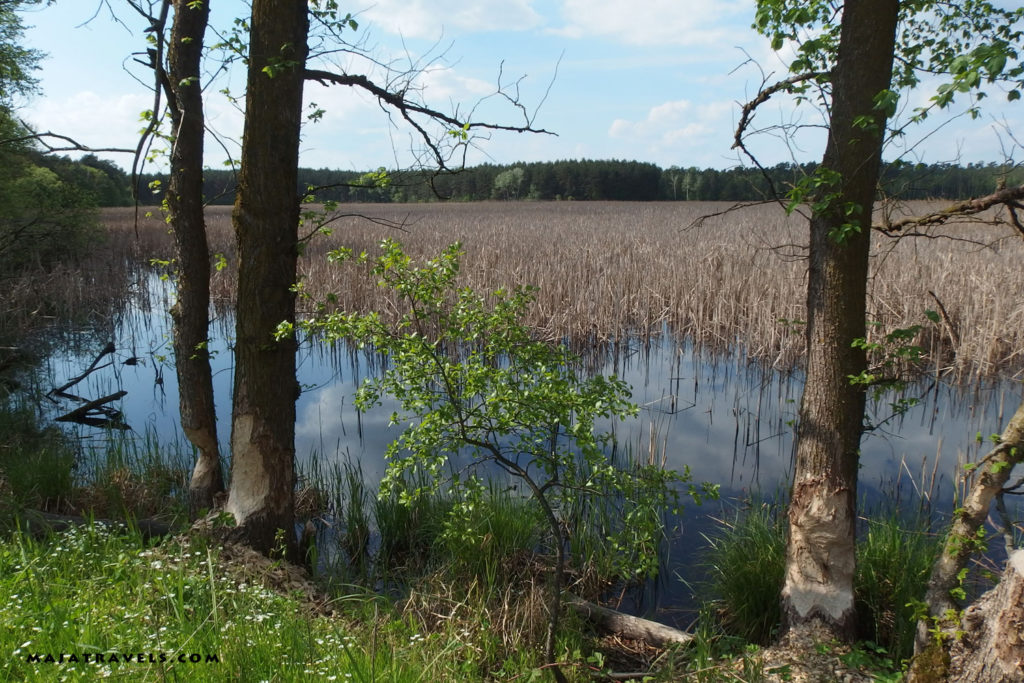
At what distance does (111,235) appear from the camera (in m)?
20.7

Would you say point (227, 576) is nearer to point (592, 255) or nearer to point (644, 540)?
point (644, 540)

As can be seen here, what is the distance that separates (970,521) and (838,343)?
0.93m

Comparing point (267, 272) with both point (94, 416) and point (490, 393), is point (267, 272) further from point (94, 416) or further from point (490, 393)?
point (94, 416)

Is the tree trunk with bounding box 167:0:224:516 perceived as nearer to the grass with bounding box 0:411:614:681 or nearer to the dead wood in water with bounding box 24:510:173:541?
the dead wood in water with bounding box 24:510:173:541

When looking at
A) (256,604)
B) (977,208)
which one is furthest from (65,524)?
(977,208)

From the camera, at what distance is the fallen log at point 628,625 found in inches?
149

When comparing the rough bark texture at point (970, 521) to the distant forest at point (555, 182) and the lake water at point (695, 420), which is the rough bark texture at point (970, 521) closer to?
the distant forest at point (555, 182)

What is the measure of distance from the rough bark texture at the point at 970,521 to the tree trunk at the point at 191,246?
4.30 m

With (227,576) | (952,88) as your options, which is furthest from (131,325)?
(952,88)

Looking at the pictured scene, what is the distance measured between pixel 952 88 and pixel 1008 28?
5.22 ft

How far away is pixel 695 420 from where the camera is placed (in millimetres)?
7707

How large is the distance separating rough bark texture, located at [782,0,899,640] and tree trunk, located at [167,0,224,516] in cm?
370

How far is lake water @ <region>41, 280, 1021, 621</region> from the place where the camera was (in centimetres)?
586

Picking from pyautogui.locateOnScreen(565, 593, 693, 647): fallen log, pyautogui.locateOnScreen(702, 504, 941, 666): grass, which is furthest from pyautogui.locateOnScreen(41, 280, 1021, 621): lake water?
pyautogui.locateOnScreen(565, 593, 693, 647): fallen log
